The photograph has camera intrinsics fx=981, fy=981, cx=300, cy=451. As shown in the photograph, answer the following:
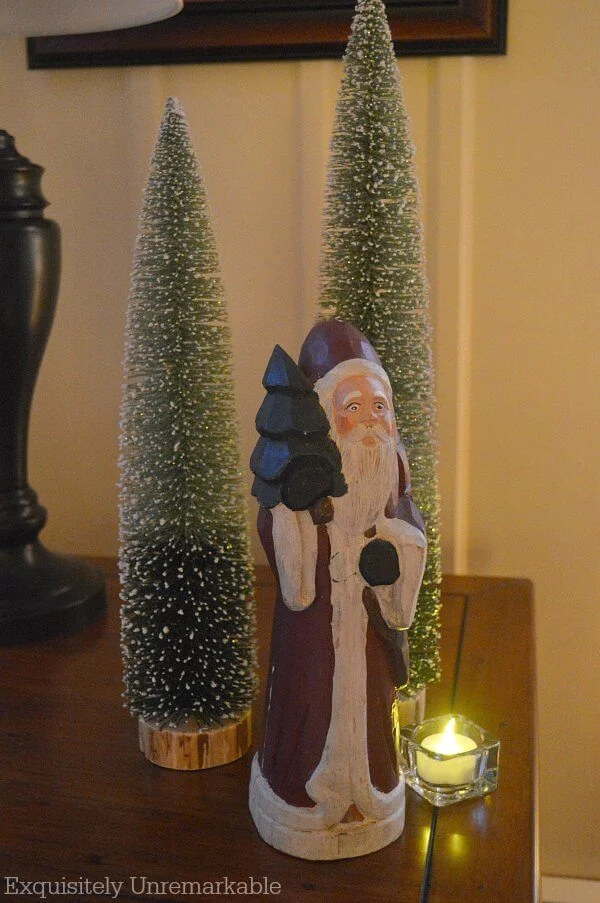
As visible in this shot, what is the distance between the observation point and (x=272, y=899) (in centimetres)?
54

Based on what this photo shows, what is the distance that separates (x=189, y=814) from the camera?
617 millimetres

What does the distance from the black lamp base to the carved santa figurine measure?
34cm

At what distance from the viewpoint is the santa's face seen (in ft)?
1.80

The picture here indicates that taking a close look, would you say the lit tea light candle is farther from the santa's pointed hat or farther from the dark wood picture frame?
the dark wood picture frame

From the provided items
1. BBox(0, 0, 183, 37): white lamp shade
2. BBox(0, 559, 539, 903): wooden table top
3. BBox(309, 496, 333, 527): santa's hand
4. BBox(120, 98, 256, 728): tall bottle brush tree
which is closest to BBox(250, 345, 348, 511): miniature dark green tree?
BBox(309, 496, 333, 527): santa's hand

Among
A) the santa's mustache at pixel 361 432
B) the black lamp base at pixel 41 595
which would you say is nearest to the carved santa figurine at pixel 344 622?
the santa's mustache at pixel 361 432

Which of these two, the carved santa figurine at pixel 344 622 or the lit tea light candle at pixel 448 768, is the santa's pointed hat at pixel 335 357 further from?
the lit tea light candle at pixel 448 768

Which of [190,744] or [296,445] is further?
[190,744]

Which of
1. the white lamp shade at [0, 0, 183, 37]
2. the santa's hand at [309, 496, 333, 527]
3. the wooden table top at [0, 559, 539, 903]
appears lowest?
the wooden table top at [0, 559, 539, 903]

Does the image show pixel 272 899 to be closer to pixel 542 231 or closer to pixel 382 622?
pixel 382 622

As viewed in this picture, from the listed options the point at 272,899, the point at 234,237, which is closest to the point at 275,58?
the point at 234,237

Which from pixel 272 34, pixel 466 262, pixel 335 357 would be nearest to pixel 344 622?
pixel 335 357

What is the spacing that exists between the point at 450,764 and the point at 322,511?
7.8 inches

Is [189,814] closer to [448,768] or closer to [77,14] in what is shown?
[448,768]
